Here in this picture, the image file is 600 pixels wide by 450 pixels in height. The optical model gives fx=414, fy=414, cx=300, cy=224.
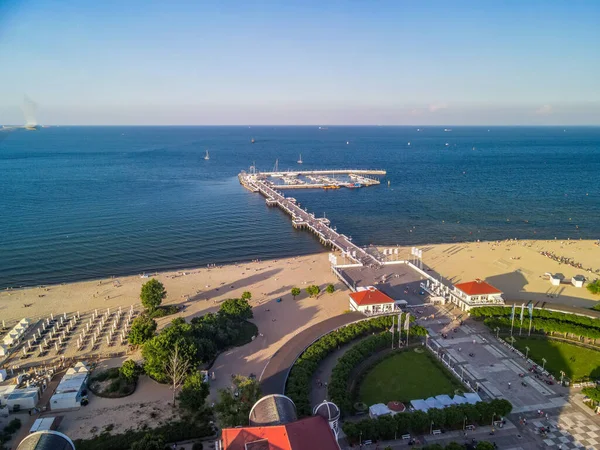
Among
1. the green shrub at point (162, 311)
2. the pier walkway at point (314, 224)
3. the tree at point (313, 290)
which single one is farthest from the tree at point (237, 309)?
the pier walkway at point (314, 224)

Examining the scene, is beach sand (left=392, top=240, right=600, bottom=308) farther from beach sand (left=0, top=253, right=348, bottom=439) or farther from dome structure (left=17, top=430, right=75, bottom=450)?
dome structure (left=17, top=430, right=75, bottom=450)

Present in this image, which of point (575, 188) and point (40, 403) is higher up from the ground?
point (575, 188)

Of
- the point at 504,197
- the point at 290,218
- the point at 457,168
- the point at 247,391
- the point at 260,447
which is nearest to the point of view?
the point at 260,447

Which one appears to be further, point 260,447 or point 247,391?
point 247,391

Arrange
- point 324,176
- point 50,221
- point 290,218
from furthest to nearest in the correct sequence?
point 324,176
point 290,218
point 50,221

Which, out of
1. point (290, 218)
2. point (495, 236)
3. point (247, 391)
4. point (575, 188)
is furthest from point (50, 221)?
point (575, 188)

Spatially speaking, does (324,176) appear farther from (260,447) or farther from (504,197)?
(260,447)
